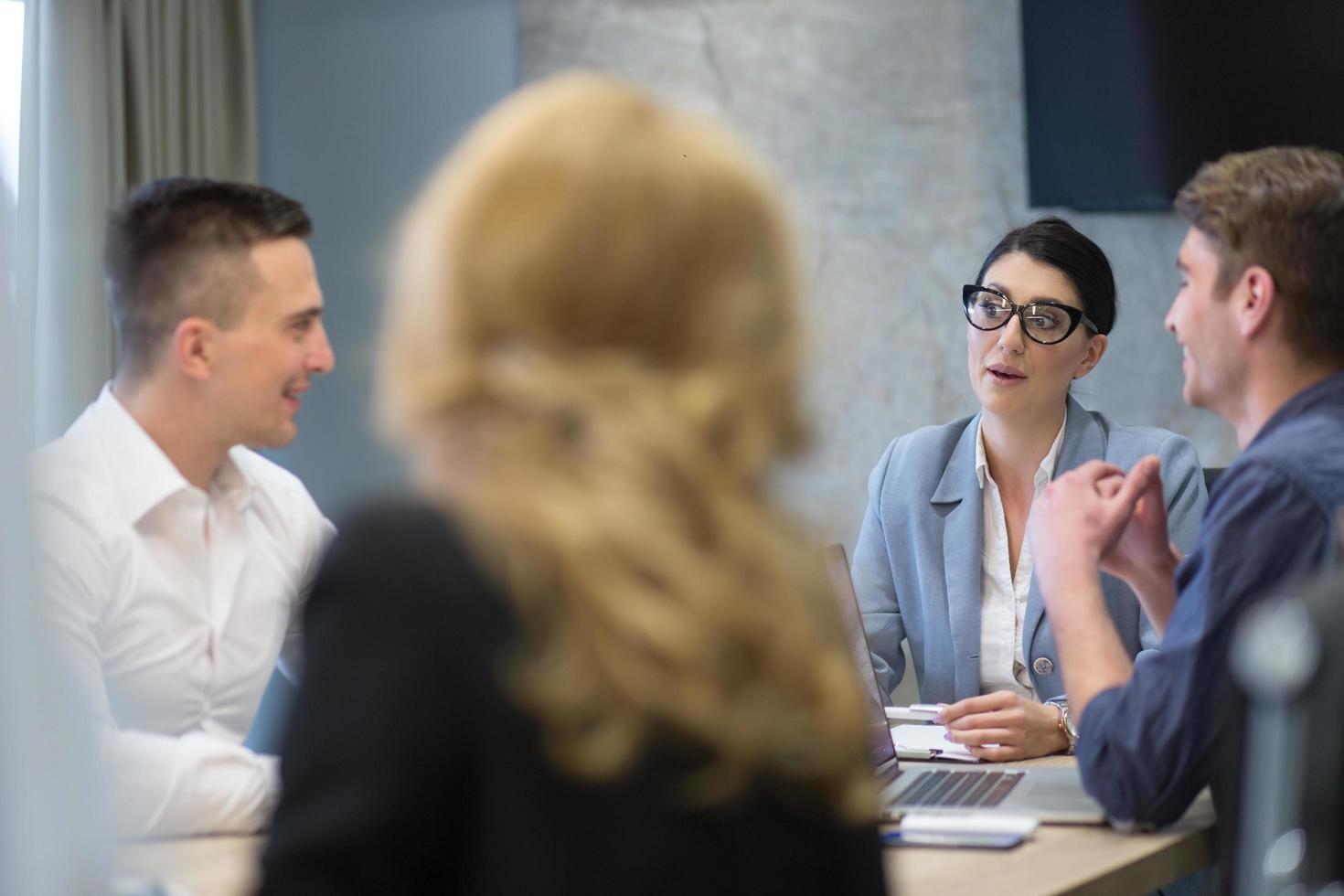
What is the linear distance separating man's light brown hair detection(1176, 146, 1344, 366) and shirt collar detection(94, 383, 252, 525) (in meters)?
1.33

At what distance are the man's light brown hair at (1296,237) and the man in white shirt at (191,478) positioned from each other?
4.06 ft

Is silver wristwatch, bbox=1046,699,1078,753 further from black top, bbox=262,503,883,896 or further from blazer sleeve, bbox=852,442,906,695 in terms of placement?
black top, bbox=262,503,883,896

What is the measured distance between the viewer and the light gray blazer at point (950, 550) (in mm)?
2477

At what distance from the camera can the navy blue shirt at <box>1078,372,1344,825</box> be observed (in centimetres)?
156

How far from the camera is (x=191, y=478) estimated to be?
2.14 meters

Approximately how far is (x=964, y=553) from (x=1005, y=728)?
1.81 feet

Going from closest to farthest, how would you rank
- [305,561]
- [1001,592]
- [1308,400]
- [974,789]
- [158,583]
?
1. [1308,400]
2. [974,789]
3. [158,583]
4. [305,561]
5. [1001,592]

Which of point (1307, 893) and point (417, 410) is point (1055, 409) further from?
point (417, 410)

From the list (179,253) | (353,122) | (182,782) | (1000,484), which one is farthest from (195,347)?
(353,122)

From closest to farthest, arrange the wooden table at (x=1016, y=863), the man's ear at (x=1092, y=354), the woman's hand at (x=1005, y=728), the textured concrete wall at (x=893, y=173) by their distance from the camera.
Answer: the wooden table at (x=1016, y=863) → the woman's hand at (x=1005, y=728) → the man's ear at (x=1092, y=354) → the textured concrete wall at (x=893, y=173)

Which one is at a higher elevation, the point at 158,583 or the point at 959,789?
the point at 158,583

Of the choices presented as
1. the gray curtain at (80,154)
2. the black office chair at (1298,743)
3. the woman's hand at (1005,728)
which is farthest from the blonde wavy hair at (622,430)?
the gray curtain at (80,154)

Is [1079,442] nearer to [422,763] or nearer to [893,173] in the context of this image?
[893,173]

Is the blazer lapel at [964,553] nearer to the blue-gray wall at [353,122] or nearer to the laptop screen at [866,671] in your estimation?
the laptop screen at [866,671]
